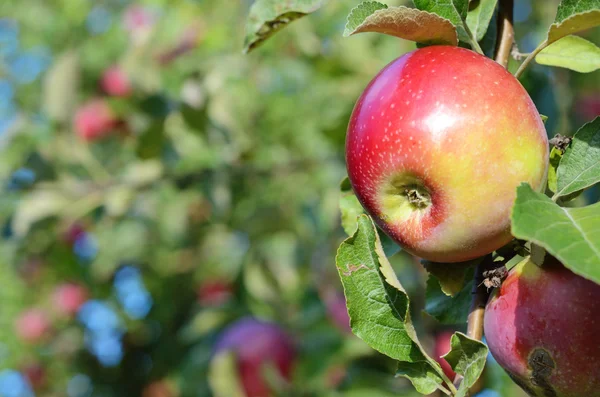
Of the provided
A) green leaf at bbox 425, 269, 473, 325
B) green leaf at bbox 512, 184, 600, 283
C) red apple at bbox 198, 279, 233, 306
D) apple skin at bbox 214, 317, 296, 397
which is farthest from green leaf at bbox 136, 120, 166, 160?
green leaf at bbox 512, 184, 600, 283

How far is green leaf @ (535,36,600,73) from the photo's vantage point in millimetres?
838

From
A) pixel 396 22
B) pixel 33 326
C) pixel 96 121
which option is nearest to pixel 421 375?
pixel 396 22

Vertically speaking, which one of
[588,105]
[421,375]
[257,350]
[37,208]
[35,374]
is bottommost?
[35,374]

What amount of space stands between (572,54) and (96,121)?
2.38m

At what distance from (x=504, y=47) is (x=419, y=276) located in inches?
54.5

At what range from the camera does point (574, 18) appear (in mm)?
723

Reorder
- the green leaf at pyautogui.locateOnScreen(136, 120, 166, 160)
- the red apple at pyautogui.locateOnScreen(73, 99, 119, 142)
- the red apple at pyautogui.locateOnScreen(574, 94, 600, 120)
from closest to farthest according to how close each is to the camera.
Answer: the green leaf at pyautogui.locateOnScreen(136, 120, 166, 160), the red apple at pyautogui.locateOnScreen(574, 94, 600, 120), the red apple at pyautogui.locateOnScreen(73, 99, 119, 142)

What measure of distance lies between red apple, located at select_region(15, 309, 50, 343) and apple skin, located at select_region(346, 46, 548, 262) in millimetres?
2864

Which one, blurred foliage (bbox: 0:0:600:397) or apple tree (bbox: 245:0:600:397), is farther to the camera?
blurred foliage (bbox: 0:0:600:397)

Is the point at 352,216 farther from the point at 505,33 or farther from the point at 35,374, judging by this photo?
the point at 35,374

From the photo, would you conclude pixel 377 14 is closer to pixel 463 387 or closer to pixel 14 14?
pixel 463 387

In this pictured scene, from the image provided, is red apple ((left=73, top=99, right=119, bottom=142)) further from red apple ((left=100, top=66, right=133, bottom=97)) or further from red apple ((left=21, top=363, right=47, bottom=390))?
red apple ((left=21, top=363, right=47, bottom=390))

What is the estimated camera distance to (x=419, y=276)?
2.18 meters

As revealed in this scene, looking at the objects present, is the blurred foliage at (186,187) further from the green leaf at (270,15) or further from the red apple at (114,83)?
the green leaf at (270,15)
